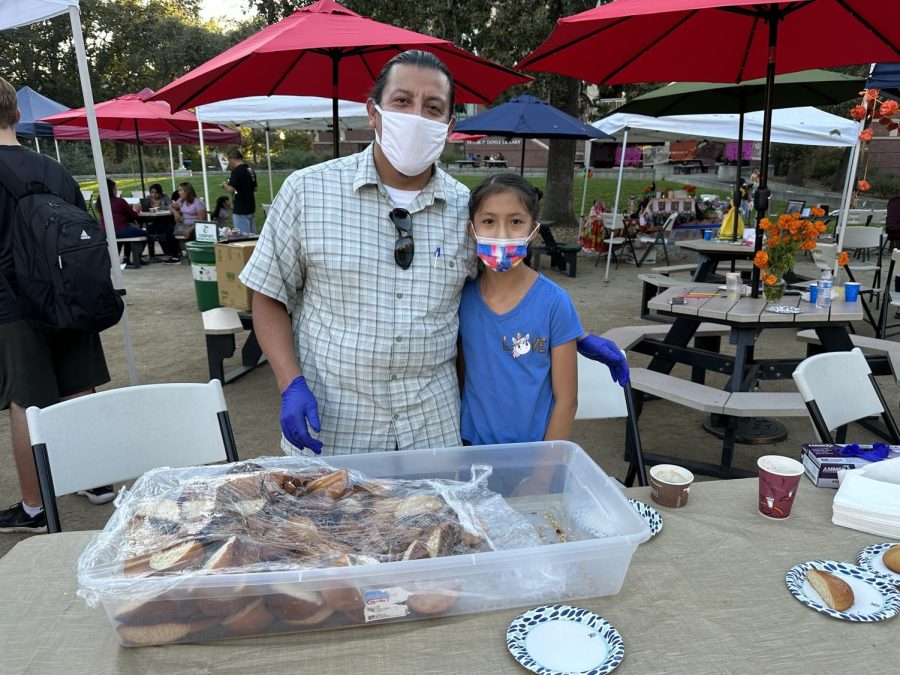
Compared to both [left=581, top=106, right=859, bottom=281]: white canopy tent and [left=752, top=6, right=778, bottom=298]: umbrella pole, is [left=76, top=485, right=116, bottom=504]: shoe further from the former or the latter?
[left=581, top=106, right=859, bottom=281]: white canopy tent

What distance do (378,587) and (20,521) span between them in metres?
2.86

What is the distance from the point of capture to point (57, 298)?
260 centimetres

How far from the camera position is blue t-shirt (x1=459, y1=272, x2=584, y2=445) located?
1.82 m

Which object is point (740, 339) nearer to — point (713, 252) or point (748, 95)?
point (713, 252)

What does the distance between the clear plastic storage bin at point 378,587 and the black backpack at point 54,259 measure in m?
1.71

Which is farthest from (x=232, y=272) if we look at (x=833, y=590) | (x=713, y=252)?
(x=713, y=252)

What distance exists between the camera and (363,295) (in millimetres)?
1681

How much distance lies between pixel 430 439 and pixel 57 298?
6.26 ft

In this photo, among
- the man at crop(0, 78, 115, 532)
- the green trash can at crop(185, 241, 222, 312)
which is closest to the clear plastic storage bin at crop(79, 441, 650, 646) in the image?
the man at crop(0, 78, 115, 532)

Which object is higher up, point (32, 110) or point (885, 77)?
point (32, 110)

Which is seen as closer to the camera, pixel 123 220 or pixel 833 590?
pixel 833 590

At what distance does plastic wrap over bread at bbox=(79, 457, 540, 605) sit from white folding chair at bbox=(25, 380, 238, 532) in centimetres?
65

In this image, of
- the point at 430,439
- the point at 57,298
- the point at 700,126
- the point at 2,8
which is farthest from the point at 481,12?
the point at 430,439

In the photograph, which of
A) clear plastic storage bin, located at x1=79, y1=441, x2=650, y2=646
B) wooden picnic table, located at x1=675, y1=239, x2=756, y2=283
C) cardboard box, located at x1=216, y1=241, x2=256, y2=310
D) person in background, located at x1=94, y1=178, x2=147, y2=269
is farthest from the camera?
person in background, located at x1=94, y1=178, x2=147, y2=269
